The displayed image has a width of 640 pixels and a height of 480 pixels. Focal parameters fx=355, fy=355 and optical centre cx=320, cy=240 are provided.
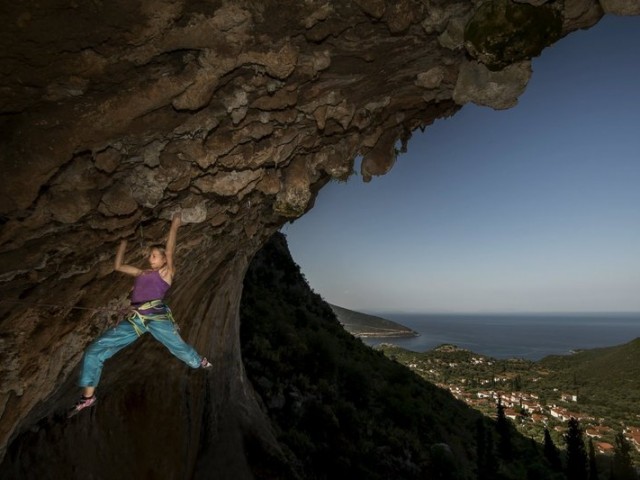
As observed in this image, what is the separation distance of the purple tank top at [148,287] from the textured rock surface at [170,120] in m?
1.01

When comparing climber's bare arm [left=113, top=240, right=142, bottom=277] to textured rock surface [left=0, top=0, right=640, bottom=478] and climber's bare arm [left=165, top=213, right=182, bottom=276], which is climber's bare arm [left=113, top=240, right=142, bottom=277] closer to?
textured rock surface [left=0, top=0, right=640, bottom=478]

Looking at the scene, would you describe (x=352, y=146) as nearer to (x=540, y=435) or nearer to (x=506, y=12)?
(x=506, y=12)

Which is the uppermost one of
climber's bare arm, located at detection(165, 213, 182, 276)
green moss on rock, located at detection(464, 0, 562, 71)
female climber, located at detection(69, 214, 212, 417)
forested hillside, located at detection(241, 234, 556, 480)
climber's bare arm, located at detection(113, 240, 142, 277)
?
green moss on rock, located at detection(464, 0, 562, 71)

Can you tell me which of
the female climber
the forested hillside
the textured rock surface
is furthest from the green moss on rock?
the forested hillside

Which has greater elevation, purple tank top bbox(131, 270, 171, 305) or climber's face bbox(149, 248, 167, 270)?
climber's face bbox(149, 248, 167, 270)

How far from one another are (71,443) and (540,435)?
105m

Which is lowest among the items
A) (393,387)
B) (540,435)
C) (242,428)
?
(540,435)

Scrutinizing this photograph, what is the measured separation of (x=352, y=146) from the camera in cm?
852

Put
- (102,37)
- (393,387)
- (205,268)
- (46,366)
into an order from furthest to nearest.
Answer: (393,387), (205,268), (46,366), (102,37)

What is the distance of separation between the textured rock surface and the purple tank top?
3.31 ft

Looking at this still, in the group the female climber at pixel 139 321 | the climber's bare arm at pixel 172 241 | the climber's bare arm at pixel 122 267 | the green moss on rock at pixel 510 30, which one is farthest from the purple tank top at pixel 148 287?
the green moss on rock at pixel 510 30

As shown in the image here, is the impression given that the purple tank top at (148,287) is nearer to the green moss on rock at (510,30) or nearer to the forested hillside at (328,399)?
the green moss on rock at (510,30)

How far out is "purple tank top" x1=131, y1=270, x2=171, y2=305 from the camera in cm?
614

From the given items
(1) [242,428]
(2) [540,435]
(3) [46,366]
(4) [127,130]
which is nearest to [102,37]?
(4) [127,130]
